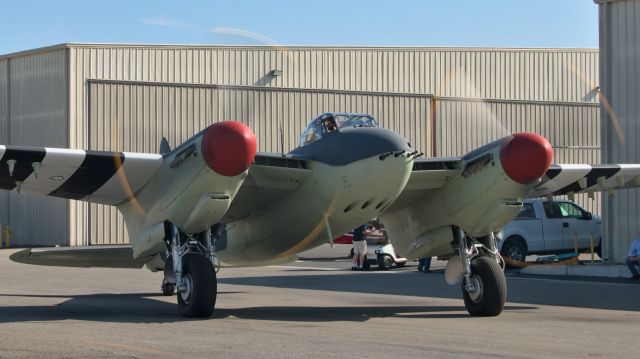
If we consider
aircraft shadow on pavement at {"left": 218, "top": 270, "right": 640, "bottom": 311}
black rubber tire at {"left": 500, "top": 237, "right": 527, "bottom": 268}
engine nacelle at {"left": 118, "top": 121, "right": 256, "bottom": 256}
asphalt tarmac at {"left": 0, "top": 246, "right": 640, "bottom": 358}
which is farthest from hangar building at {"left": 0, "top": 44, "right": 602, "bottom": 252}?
engine nacelle at {"left": 118, "top": 121, "right": 256, "bottom": 256}

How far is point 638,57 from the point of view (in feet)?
98.4

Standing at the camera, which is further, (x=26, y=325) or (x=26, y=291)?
(x=26, y=291)

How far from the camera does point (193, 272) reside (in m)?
14.4

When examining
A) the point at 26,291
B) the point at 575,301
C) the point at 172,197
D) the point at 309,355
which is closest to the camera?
the point at 309,355

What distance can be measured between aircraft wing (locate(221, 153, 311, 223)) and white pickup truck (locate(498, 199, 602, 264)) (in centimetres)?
1564

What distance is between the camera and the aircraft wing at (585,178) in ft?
56.7

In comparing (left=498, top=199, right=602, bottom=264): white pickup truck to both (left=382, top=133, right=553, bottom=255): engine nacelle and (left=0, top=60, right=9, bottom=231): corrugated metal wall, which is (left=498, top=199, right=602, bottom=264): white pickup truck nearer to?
(left=382, top=133, right=553, bottom=255): engine nacelle

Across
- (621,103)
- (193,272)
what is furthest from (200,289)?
(621,103)

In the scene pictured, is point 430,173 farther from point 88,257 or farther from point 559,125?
point 559,125

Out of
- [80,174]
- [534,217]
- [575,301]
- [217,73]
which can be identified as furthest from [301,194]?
[217,73]

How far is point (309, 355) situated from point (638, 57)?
75.6 ft

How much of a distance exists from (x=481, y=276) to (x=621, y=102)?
55.7ft

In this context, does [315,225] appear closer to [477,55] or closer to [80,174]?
[80,174]

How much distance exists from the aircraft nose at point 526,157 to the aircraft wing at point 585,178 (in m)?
2.26
